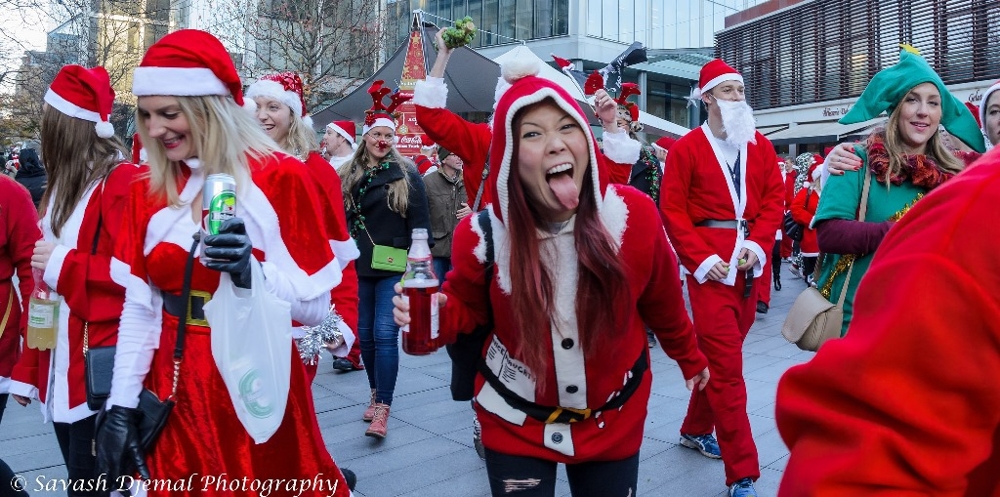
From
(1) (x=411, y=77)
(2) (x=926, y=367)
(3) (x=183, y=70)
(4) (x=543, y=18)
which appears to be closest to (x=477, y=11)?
(4) (x=543, y=18)

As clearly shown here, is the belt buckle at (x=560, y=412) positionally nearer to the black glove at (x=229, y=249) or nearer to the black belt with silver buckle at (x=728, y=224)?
the black glove at (x=229, y=249)

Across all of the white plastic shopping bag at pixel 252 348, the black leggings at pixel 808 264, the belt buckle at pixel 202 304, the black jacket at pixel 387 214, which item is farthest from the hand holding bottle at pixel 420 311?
the black leggings at pixel 808 264

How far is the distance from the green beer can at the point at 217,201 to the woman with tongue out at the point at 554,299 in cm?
56

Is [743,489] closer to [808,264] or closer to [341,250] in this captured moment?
[341,250]

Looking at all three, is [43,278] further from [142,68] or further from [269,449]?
[269,449]

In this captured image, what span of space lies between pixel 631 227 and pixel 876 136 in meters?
1.64

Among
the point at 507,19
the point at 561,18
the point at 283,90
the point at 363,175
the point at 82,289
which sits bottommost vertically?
the point at 82,289

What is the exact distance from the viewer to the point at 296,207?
2.78 metres

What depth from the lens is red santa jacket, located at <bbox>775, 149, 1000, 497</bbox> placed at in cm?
88

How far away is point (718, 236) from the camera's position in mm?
4684

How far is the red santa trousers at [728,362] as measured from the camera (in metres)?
4.25

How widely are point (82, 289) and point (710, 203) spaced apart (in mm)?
3272

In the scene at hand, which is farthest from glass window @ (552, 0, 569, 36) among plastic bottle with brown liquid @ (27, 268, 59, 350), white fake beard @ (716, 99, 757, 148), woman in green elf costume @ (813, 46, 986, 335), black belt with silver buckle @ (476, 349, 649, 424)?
black belt with silver buckle @ (476, 349, 649, 424)

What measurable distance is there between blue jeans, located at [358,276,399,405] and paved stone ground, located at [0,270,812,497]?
322 millimetres
